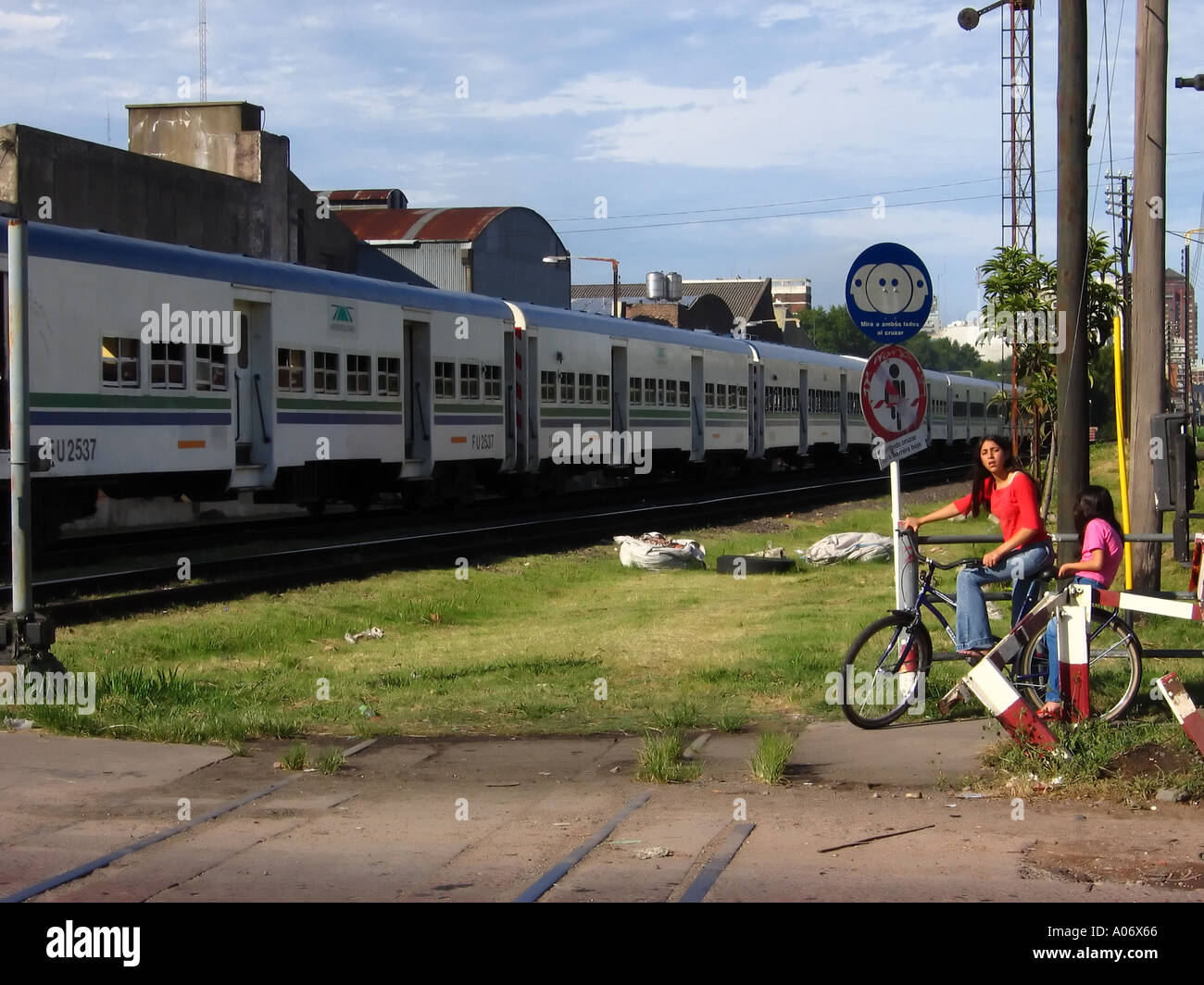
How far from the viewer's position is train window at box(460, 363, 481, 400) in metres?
23.6

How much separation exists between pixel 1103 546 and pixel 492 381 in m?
17.4

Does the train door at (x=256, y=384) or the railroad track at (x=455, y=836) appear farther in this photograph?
the train door at (x=256, y=384)

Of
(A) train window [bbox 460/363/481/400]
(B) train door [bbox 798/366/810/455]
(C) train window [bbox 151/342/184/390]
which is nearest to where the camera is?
(C) train window [bbox 151/342/184/390]

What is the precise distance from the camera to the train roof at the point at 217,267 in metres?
15.3

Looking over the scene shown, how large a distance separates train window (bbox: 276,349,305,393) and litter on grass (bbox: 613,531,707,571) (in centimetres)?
480

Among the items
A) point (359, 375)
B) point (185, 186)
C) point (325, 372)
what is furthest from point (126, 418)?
point (185, 186)

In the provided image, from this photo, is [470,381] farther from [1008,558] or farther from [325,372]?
[1008,558]

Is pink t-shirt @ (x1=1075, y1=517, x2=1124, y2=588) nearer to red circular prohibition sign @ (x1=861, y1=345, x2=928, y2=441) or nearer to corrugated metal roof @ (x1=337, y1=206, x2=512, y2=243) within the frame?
red circular prohibition sign @ (x1=861, y1=345, x2=928, y2=441)

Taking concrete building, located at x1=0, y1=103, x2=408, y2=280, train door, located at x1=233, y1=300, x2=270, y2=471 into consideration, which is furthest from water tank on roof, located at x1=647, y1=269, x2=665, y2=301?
train door, located at x1=233, y1=300, x2=270, y2=471

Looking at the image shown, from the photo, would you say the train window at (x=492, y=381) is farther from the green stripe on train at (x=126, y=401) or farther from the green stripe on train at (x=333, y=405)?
the green stripe on train at (x=126, y=401)

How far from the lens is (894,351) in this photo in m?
9.02

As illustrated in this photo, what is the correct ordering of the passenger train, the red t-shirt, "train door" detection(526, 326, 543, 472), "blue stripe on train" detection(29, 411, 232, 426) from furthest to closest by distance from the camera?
1. "train door" detection(526, 326, 543, 472)
2. the passenger train
3. "blue stripe on train" detection(29, 411, 232, 426)
4. the red t-shirt

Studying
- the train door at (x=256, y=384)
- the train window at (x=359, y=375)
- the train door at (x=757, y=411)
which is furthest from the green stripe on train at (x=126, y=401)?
the train door at (x=757, y=411)

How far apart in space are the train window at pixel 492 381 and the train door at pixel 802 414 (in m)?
17.3
